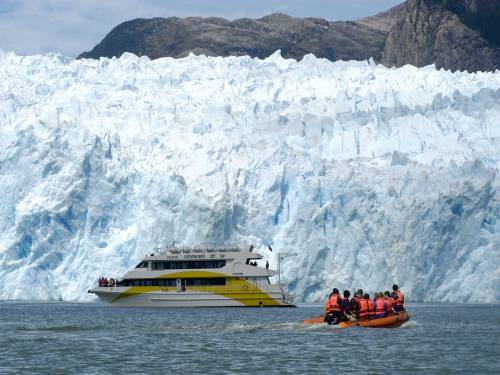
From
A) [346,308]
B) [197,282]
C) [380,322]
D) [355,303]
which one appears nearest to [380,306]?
[380,322]

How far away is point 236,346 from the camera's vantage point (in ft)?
121

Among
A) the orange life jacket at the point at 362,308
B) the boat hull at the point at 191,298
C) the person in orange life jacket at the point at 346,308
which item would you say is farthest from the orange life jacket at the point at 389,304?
the boat hull at the point at 191,298

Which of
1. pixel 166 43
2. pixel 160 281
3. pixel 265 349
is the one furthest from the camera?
pixel 166 43

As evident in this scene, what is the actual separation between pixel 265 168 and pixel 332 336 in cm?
3199

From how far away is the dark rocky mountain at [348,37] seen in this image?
403ft

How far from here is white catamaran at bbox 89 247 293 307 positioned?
2467 inches

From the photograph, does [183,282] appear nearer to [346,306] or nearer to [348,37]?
[346,306]

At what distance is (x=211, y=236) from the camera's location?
6938 centimetres

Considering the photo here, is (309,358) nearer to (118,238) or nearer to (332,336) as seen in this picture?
(332,336)

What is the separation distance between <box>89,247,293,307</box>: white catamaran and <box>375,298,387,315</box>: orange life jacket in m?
19.6

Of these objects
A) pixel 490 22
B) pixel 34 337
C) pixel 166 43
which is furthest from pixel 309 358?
pixel 166 43

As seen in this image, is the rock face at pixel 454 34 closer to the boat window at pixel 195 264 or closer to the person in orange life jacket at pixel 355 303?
the boat window at pixel 195 264

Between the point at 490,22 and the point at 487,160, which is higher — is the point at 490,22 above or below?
above

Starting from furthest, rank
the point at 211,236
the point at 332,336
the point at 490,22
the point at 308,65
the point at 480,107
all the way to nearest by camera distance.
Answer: the point at 490,22 → the point at 308,65 → the point at 480,107 → the point at 211,236 → the point at 332,336
